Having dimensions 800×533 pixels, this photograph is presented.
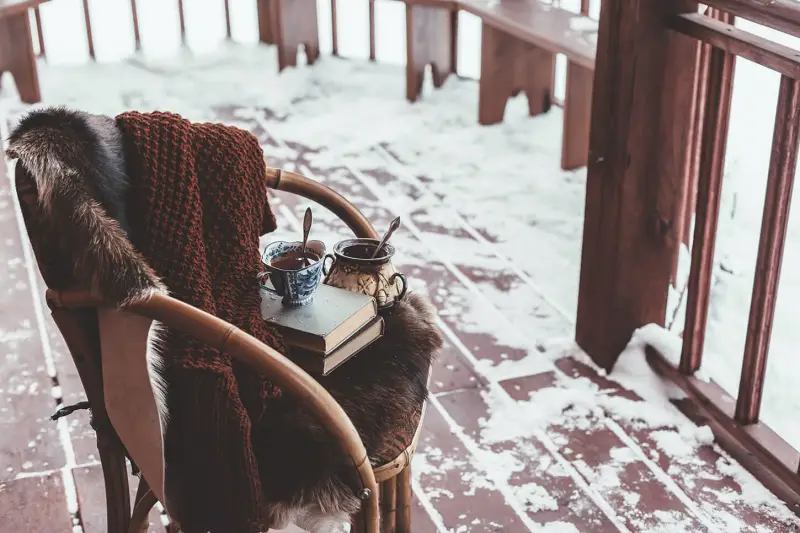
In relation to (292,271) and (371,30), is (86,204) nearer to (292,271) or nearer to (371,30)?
(292,271)

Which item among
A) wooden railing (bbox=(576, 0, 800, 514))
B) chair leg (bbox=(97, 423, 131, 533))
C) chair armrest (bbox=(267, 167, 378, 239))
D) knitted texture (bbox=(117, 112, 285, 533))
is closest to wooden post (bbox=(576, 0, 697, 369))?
wooden railing (bbox=(576, 0, 800, 514))

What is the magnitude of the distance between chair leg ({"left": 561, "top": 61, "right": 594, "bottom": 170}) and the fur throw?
1.95 metres

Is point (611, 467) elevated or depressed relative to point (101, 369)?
depressed

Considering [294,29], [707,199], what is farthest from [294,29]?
[707,199]

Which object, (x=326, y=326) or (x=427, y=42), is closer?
(x=326, y=326)

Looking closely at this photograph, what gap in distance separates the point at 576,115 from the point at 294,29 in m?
1.62

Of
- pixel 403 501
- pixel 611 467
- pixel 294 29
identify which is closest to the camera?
pixel 403 501

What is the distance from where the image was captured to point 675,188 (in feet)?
7.04

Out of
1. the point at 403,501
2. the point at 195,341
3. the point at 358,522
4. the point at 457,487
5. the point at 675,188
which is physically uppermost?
the point at 195,341

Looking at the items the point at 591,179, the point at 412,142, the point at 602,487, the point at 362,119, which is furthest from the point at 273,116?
the point at 602,487

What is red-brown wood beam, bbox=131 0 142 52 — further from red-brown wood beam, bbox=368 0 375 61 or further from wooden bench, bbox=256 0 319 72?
red-brown wood beam, bbox=368 0 375 61

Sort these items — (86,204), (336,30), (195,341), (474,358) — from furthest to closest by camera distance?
(336,30) → (474,358) → (195,341) → (86,204)

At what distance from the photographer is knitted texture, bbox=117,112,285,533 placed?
1.31m

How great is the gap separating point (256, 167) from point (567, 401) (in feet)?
3.34
